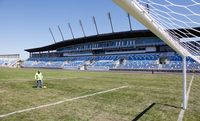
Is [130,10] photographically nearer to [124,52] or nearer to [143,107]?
[143,107]

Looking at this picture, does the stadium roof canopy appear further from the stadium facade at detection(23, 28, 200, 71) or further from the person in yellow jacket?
the person in yellow jacket

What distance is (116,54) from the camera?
7812cm

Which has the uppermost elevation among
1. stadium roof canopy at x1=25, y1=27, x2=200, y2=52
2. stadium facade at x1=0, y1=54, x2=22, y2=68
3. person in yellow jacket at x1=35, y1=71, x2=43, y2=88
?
stadium roof canopy at x1=25, y1=27, x2=200, y2=52

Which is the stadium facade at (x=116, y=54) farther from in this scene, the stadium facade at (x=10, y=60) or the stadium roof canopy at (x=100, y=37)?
the stadium facade at (x=10, y=60)

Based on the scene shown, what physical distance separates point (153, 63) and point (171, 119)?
53.5 meters

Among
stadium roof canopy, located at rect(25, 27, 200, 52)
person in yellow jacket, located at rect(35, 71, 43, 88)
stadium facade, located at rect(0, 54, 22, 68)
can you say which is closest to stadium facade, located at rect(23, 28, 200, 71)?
stadium roof canopy, located at rect(25, 27, 200, 52)

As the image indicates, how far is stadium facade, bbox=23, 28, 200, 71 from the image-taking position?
2488 inches

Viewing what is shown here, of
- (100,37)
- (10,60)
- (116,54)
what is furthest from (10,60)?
Answer: (116,54)

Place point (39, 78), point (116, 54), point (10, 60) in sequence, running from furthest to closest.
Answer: point (10, 60)
point (116, 54)
point (39, 78)

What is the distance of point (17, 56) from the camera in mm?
119688

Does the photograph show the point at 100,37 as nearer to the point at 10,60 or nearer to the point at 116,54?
the point at 116,54

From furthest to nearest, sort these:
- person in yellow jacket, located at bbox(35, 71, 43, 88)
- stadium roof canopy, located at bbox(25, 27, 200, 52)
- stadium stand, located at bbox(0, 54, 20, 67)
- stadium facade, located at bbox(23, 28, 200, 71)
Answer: stadium stand, located at bbox(0, 54, 20, 67) < stadium roof canopy, located at bbox(25, 27, 200, 52) < stadium facade, located at bbox(23, 28, 200, 71) < person in yellow jacket, located at bbox(35, 71, 43, 88)

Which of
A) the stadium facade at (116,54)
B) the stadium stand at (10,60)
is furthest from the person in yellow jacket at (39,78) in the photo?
the stadium stand at (10,60)

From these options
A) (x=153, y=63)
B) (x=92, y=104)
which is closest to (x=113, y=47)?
(x=153, y=63)
